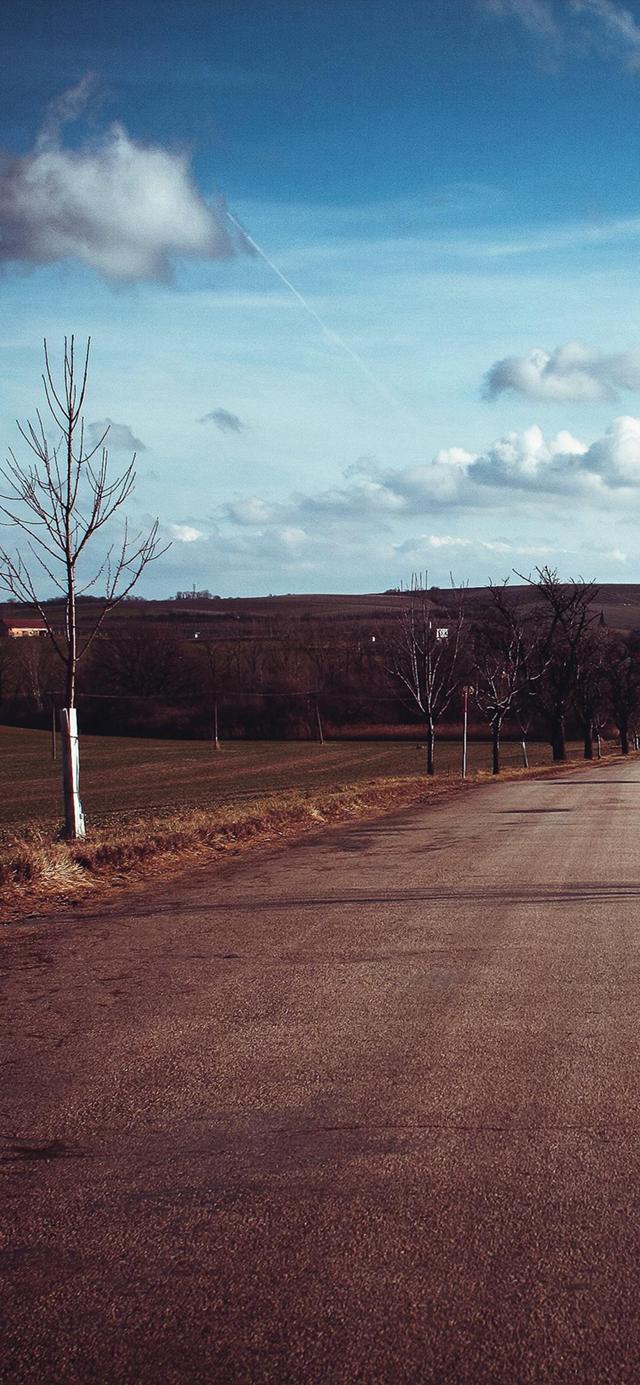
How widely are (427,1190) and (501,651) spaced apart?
48.5 meters

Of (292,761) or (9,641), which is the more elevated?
(9,641)

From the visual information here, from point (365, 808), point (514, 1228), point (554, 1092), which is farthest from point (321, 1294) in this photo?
point (365, 808)

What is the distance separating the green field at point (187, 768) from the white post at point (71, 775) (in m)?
21.7

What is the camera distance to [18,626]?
139 metres

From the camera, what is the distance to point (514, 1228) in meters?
3.79

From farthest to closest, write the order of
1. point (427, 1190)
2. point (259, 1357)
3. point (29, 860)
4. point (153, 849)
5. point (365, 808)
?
point (365, 808) < point (153, 849) < point (29, 860) < point (427, 1190) < point (259, 1357)

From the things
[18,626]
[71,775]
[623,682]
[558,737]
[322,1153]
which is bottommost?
[558,737]

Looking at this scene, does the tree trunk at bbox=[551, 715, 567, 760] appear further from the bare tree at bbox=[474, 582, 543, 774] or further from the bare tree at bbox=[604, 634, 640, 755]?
the bare tree at bbox=[604, 634, 640, 755]

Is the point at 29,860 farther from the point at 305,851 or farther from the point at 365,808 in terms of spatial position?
the point at 365,808

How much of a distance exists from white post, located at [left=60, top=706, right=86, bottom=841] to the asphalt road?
5489 millimetres

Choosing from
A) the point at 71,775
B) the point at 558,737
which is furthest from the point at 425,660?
the point at 71,775

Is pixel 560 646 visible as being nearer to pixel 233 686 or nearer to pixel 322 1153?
pixel 322 1153

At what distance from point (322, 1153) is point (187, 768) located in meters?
66.7

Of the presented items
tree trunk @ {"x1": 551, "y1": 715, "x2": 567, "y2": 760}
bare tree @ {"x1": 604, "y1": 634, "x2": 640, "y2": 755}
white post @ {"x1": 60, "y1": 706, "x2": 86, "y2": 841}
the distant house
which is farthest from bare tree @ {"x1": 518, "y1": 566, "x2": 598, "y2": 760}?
the distant house
